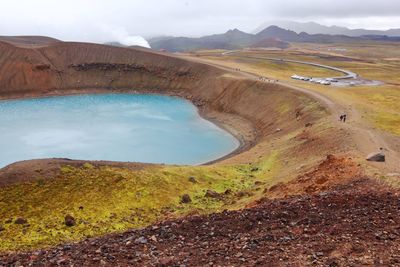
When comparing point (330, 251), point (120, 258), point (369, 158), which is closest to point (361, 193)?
point (330, 251)

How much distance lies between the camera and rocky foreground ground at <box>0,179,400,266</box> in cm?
1817

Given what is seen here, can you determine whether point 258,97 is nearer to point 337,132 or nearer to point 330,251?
point 337,132

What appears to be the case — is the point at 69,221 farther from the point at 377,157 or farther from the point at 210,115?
the point at 210,115

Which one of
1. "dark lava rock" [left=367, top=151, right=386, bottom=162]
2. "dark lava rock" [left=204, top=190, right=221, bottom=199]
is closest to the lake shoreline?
"dark lava rock" [left=204, top=190, right=221, bottom=199]

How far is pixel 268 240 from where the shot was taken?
20344mm

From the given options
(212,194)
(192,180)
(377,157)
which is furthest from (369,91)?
(212,194)

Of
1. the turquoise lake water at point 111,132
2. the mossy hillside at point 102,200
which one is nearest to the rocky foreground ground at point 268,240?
the mossy hillside at point 102,200

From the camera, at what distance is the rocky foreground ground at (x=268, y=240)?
18172mm

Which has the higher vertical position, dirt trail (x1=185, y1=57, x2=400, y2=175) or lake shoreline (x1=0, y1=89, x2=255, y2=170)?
dirt trail (x1=185, y1=57, x2=400, y2=175)

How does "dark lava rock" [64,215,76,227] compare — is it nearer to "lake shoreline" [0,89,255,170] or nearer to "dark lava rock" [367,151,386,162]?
"lake shoreline" [0,89,255,170]

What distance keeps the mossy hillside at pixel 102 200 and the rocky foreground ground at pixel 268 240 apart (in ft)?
27.2

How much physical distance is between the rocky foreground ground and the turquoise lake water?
41.3 meters

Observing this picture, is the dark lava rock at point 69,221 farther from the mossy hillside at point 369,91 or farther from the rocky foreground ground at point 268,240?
the mossy hillside at point 369,91

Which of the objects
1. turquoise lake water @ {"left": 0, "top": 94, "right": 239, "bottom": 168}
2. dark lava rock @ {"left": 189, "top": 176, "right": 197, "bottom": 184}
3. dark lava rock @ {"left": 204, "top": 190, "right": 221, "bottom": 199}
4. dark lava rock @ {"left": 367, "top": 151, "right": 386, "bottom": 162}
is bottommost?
turquoise lake water @ {"left": 0, "top": 94, "right": 239, "bottom": 168}
